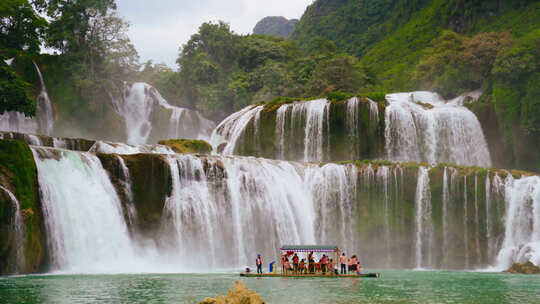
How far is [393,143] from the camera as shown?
36969 mm

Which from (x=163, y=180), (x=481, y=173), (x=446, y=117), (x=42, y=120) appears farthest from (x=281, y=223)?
(x=42, y=120)

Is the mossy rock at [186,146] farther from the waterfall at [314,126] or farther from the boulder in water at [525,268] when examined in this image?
the boulder in water at [525,268]

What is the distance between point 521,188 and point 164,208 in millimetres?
18455

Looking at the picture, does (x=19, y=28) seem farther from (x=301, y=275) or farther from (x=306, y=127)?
(x=301, y=275)

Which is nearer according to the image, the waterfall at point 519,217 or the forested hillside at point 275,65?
the waterfall at point 519,217

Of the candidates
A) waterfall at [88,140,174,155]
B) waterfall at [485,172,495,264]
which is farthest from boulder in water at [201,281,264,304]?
waterfall at [485,172,495,264]

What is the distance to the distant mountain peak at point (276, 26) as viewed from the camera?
152 metres

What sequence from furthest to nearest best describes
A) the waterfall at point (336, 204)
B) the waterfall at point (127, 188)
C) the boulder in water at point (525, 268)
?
1. the waterfall at point (336, 204)
2. the waterfall at point (127, 188)
3. the boulder in water at point (525, 268)

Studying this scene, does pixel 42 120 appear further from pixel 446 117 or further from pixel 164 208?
pixel 446 117

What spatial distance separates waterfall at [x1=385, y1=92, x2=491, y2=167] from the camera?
1451 inches

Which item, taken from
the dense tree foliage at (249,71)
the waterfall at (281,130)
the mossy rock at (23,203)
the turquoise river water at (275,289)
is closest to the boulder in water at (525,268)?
the turquoise river water at (275,289)

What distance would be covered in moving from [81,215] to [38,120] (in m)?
21.6

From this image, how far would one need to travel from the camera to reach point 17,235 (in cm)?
2073

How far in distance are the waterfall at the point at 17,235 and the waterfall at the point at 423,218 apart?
778 inches
